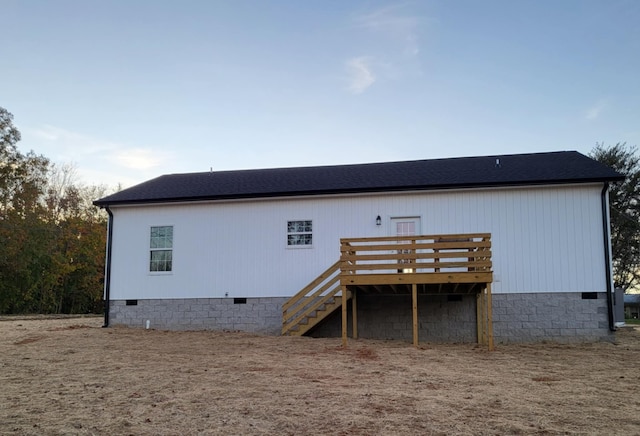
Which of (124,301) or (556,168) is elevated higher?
(556,168)

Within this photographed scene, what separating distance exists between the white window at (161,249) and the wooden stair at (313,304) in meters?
3.85

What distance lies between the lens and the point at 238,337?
13.0m

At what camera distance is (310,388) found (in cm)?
737

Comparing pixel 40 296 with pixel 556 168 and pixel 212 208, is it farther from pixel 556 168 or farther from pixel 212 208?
pixel 556 168

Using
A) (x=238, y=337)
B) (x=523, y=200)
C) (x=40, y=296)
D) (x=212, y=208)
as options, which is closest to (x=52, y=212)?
(x=40, y=296)

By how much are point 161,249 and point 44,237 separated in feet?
55.7

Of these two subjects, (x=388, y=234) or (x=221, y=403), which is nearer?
(x=221, y=403)

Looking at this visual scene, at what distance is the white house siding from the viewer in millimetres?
13023

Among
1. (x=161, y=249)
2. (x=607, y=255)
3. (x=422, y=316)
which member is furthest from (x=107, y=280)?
(x=607, y=255)

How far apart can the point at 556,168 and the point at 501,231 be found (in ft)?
7.82

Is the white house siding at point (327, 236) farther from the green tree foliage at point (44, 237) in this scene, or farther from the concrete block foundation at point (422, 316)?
the green tree foliage at point (44, 237)

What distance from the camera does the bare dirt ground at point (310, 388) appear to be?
564cm

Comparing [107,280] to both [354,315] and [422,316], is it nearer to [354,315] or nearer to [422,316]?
[354,315]

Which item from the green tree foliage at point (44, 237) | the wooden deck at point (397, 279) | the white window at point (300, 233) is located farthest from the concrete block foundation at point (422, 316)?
the green tree foliage at point (44, 237)
